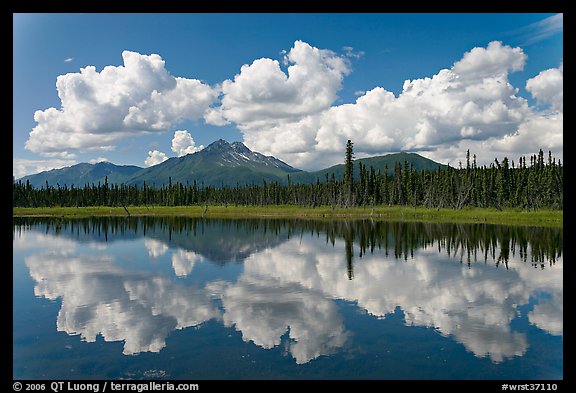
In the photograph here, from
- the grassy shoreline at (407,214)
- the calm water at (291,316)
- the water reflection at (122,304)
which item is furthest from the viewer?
the grassy shoreline at (407,214)

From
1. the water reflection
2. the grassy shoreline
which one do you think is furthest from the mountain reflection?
the grassy shoreline

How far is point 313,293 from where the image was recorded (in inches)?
1196

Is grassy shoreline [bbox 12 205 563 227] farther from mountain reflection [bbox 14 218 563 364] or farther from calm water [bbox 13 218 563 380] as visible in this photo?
calm water [bbox 13 218 563 380]

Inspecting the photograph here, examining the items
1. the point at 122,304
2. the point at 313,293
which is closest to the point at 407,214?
the point at 313,293

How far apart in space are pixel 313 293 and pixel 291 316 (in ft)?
20.0

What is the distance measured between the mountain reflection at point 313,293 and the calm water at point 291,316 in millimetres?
142

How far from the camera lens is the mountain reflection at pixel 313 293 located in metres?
21.5

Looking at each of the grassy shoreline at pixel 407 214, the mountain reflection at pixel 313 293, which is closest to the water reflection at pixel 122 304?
the mountain reflection at pixel 313 293

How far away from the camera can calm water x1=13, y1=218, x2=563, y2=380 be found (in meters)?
17.5

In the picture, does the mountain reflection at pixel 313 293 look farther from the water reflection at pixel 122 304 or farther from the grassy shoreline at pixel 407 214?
the grassy shoreline at pixel 407 214

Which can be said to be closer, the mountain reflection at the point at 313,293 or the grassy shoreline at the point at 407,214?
the mountain reflection at the point at 313,293

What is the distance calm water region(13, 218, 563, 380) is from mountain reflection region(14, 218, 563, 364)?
0.14 metres

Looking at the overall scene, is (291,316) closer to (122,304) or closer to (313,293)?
(313,293)

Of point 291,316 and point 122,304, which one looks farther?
point 122,304
